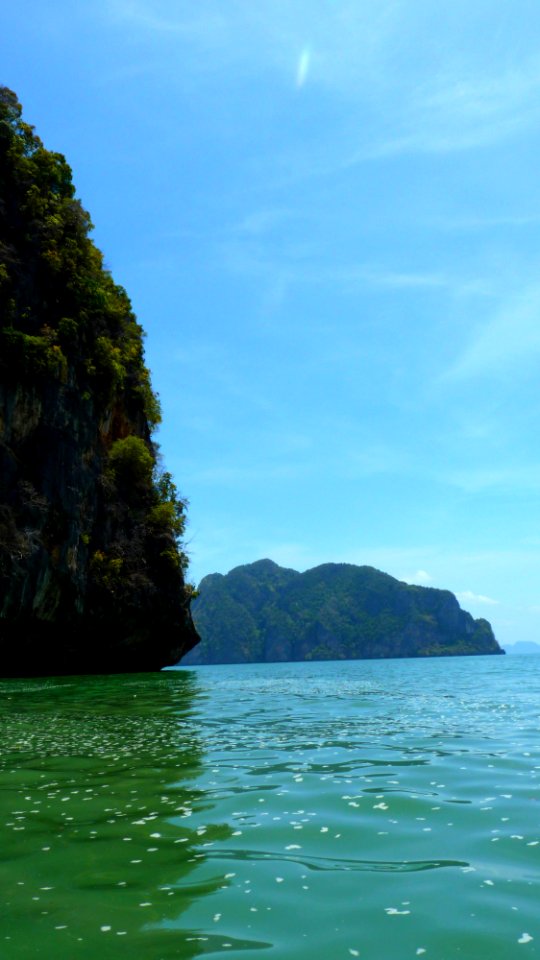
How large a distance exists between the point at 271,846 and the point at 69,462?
123 feet

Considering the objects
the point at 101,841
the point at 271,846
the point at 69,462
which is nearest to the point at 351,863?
the point at 271,846

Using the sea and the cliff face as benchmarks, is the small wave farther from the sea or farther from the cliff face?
the cliff face

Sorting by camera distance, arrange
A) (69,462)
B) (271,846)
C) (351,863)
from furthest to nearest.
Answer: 1. (69,462)
2. (271,846)
3. (351,863)

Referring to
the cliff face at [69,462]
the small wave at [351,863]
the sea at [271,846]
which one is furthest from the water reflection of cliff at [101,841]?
the cliff face at [69,462]

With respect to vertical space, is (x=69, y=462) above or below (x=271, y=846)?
above

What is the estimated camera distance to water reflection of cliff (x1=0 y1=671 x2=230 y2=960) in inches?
208

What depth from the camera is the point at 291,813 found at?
8.83 metres

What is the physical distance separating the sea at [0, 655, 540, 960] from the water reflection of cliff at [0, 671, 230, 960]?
1.0 inches

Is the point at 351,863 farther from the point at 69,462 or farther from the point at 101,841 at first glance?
the point at 69,462

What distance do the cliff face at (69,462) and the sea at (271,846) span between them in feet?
82.5

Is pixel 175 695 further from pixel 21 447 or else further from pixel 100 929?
pixel 100 929

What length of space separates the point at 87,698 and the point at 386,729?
13.9 metres

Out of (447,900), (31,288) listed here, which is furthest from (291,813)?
(31,288)

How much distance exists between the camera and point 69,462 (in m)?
42.3
